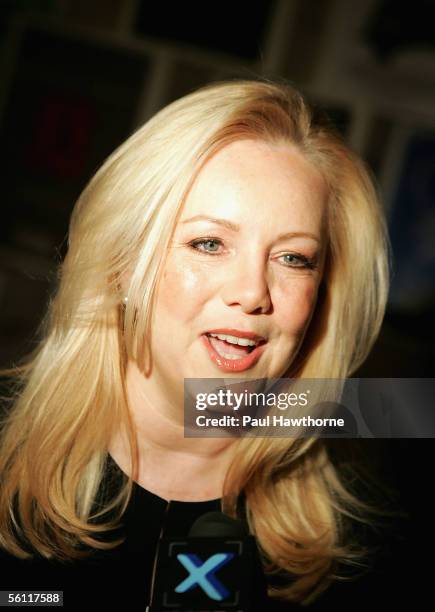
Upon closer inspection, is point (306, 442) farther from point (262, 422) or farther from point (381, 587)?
point (381, 587)

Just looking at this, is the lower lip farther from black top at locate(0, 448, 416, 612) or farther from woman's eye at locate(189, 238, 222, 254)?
black top at locate(0, 448, 416, 612)

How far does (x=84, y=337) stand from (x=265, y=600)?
461mm

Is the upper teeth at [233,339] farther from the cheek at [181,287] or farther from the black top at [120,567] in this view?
the black top at [120,567]

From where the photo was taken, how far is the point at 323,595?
34.8 inches

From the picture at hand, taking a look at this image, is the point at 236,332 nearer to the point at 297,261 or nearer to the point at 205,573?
the point at 297,261

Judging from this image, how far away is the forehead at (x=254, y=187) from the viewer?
0.75 metres

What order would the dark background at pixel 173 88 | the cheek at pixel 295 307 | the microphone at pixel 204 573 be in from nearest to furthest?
the microphone at pixel 204 573 → the cheek at pixel 295 307 → the dark background at pixel 173 88

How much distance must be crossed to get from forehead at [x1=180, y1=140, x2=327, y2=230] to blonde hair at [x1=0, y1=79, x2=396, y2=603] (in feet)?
0.06

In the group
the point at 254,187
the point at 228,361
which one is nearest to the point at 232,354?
the point at 228,361

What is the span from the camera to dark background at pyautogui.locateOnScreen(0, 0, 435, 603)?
2256 mm

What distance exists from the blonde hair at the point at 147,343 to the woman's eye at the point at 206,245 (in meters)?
0.04

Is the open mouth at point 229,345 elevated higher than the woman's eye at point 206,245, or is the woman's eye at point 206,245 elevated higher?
the woman's eye at point 206,245

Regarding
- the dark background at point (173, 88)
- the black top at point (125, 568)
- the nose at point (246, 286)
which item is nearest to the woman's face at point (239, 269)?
the nose at point (246, 286)

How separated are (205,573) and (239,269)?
14.4 inches
